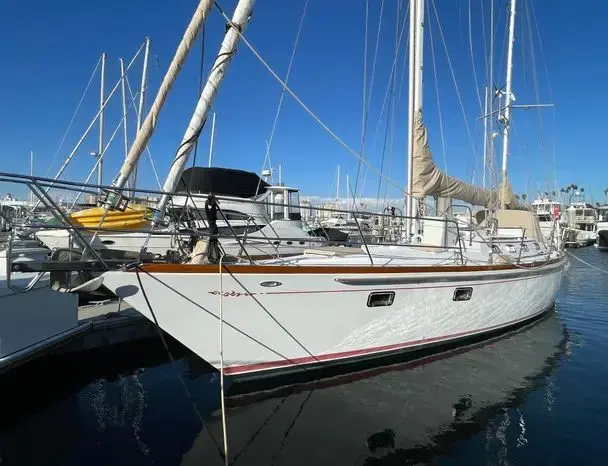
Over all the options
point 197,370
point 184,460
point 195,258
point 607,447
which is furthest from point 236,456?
point 607,447

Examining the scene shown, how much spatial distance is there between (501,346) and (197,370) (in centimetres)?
552

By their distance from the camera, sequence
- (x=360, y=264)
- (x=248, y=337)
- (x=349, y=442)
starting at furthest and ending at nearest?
(x=360, y=264) < (x=248, y=337) < (x=349, y=442)

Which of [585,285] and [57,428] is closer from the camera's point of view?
[57,428]

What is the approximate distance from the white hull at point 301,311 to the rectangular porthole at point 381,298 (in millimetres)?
70

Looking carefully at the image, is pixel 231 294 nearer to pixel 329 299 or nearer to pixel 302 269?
pixel 302 269

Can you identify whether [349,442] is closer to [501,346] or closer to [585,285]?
[501,346]

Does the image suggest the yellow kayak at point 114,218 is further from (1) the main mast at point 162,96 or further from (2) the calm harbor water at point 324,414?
(2) the calm harbor water at point 324,414

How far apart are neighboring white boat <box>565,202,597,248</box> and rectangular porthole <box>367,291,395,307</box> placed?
47.5 metres

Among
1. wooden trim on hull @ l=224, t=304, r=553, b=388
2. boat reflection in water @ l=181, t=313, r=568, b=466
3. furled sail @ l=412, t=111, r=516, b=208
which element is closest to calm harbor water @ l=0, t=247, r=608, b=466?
boat reflection in water @ l=181, t=313, r=568, b=466

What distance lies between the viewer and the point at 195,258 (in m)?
5.33

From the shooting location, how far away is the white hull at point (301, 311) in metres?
5.16

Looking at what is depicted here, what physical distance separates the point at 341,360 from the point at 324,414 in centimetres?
111

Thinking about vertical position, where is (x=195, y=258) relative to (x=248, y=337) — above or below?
above

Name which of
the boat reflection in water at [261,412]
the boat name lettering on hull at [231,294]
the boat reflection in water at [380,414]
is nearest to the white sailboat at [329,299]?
the boat name lettering on hull at [231,294]
